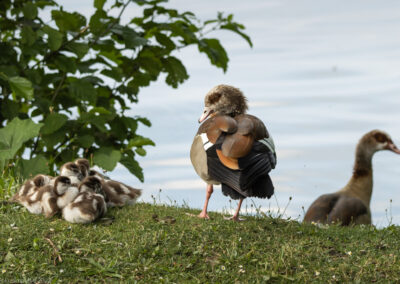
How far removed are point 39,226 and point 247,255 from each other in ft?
7.75

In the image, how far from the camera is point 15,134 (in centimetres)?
771

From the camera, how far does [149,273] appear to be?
16.6 feet

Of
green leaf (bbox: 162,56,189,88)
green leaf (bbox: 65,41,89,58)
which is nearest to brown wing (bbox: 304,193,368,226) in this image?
green leaf (bbox: 162,56,189,88)

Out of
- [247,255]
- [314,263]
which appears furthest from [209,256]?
[314,263]

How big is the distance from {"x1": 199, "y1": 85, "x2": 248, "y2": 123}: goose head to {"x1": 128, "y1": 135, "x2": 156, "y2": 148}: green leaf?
2.35 metres

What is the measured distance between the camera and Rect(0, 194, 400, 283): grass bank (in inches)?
199

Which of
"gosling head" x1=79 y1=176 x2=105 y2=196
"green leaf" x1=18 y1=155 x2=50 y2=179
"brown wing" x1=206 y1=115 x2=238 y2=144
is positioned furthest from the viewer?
"green leaf" x1=18 y1=155 x2=50 y2=179

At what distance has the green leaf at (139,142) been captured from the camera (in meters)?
8.70

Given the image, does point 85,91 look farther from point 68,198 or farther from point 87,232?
point 87,232

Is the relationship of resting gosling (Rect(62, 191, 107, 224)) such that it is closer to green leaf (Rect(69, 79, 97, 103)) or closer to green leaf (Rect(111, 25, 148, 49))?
green leaf (Rect(69, 79, 97, 103))

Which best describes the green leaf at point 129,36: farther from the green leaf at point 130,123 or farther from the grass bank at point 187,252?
the grass bank at point 187,252

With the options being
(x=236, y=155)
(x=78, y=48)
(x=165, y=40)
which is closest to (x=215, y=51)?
(x=165, y=40)

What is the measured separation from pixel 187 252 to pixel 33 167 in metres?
3.65

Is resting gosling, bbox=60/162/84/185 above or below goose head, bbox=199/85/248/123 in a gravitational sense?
below
